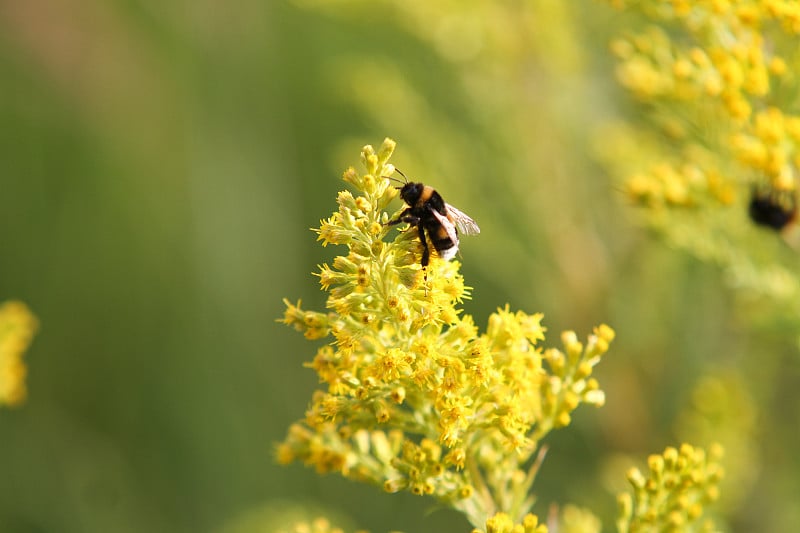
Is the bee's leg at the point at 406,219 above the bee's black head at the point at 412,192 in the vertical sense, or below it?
below

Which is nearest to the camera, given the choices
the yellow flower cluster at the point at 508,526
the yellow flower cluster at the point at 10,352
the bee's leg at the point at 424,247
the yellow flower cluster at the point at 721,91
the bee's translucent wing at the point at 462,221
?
the yellow flower cluster at the point at 508,526

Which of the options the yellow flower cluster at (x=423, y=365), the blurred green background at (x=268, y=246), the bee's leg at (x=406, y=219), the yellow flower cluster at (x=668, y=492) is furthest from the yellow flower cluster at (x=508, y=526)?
the blurred green background at (x=268, y=246)

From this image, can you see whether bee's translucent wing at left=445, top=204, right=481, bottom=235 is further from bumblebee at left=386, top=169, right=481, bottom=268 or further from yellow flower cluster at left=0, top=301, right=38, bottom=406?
yellow flower cluster at left=0, top=301, right=38, bottom=406

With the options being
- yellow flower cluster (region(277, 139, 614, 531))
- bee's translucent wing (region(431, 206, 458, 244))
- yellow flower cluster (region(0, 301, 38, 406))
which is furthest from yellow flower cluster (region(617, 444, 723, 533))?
yellow flower cluster (region(0, 301, 38, 406))

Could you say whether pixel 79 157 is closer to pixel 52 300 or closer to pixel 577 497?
pixel 52 300

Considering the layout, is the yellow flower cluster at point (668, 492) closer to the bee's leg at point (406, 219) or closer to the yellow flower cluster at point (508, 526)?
→ the yellow flower cluster at point (508, 526)

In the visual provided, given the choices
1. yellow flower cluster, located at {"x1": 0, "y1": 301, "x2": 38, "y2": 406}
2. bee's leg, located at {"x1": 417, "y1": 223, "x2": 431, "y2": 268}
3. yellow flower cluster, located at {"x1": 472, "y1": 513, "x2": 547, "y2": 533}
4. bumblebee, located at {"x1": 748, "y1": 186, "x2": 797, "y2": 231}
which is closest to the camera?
yellow flower cluster, located at {"x1": 472, "y1": 513, "x2": 547, "y2": 533}

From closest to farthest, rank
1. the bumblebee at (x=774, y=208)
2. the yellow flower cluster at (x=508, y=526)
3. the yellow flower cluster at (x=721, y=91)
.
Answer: the yellow flower cluster at (x=508, y=526) < the yellow flower cluster at (x=721, y=91) < the bumblebee at (x=774, y=208)
